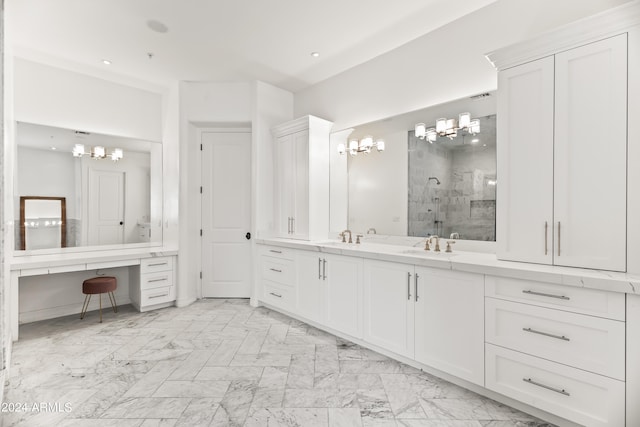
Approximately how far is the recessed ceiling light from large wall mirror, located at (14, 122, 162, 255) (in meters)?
1.66

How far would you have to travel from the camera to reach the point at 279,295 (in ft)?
12.5

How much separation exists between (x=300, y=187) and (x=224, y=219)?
138 centimetres

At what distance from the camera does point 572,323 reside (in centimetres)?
176

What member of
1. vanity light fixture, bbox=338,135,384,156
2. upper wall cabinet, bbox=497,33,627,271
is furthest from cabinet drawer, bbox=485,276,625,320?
vanity light fixture, bbox=338,135,384,156

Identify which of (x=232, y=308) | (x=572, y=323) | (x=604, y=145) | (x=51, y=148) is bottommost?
(x=232, y=308)

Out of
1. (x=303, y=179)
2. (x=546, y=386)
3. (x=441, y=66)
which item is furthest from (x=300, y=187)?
(x=546, y=386)

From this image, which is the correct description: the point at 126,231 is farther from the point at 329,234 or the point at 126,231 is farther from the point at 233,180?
the point at 329,234

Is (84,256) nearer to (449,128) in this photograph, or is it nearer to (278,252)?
(278,252)

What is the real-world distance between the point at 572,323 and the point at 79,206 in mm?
4820

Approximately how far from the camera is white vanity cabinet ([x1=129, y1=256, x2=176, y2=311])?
12.7 feet

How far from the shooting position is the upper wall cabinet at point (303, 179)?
12.4 ft

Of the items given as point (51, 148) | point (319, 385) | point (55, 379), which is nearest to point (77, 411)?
point (55, 379)

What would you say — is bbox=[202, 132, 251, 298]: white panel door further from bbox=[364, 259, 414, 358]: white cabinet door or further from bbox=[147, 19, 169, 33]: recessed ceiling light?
bbox=[364, 259, 414, 358]: white cabinet door

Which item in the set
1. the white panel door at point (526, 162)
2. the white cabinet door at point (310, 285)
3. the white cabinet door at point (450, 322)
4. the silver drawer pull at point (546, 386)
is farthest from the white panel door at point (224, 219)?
the silver drawer pull at point (546, 386)
